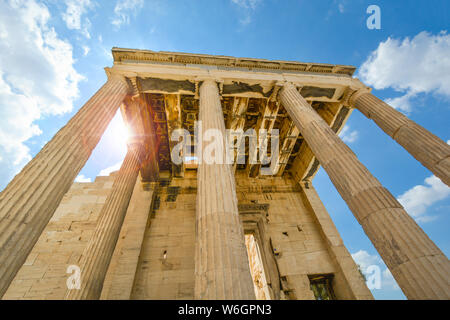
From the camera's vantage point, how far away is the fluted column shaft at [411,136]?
25.1 ft

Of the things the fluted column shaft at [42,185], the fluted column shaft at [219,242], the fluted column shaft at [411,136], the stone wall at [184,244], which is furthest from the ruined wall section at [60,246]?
the fluted column shaft at [411,136]

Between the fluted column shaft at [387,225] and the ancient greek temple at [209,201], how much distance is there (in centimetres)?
3

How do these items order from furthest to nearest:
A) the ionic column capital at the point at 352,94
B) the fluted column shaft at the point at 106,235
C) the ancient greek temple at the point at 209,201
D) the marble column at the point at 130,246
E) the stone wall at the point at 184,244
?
the ionic column capital at the point at 352,94, the stone wall at the point at 184,244, the marble column at the point at 130,246, the fluted column shaft at the point at 106,235, the ancient greek temple at the point at 209,201

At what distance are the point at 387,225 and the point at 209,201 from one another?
4.98m

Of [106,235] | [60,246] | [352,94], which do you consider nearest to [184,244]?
[106,235]

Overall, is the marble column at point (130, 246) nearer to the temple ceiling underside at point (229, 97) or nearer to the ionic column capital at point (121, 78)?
A: the temple ceiling underside at point (229, 97)

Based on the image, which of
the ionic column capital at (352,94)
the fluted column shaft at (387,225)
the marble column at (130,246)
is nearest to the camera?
the fluted column shaft at (387,225)

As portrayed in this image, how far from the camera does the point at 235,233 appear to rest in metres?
5.13

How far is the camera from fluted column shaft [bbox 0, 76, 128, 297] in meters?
4.47

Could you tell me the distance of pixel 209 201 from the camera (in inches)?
224
